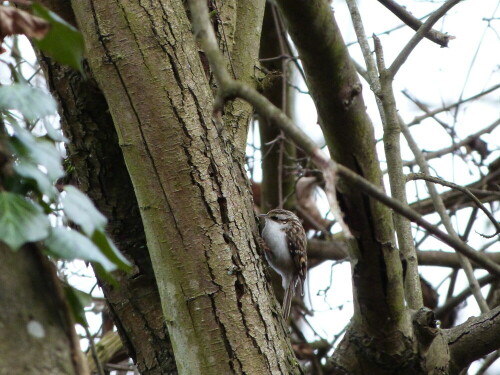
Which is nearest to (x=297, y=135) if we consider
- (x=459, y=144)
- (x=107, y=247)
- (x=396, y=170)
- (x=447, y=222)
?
(x=107, y=247)

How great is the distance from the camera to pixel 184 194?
2.41 m

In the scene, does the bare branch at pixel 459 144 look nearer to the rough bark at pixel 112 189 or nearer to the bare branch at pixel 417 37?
the bare branch at pixel 417 37

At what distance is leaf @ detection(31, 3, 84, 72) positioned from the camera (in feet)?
4.27

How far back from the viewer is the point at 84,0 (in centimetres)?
257

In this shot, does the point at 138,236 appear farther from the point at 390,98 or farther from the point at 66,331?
the point at 66,331

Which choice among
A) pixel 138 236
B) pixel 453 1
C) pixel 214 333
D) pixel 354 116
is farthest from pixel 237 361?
pixel 453 1

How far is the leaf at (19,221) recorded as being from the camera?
1.08 m

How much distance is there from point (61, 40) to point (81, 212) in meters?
0.37

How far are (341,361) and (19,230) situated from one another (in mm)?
1536

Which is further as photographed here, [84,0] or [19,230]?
[84,0]

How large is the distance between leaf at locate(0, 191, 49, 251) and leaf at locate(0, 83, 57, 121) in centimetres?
18

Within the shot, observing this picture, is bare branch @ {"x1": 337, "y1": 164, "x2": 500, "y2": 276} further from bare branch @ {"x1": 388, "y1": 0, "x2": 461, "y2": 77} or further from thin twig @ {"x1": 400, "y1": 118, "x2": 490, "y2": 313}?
thin twig @ {"x1": 400, "y1": 118, "x2": 490, "y2": 313}

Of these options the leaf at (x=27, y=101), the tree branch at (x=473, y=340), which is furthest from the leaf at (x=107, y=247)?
the tree branch at (x=473, y=340)

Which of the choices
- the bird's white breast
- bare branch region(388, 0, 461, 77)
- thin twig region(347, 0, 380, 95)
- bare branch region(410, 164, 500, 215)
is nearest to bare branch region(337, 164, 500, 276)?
bare branch region(388, 0, 461, 77)
